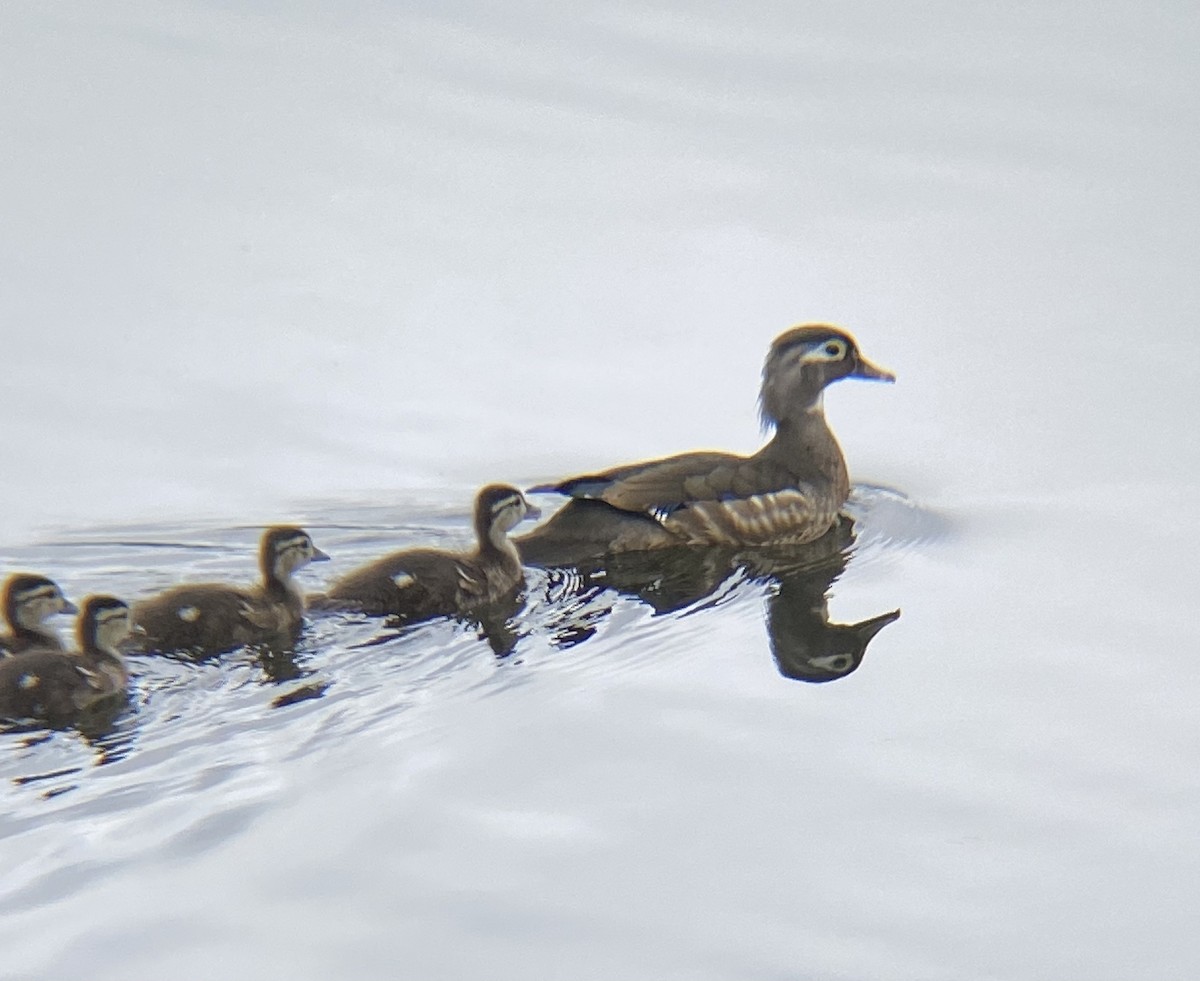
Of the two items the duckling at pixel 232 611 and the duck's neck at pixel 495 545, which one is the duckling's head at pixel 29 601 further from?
the duck's neck at pixel 495 545

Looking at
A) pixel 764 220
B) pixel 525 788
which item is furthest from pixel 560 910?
pixel 764 220

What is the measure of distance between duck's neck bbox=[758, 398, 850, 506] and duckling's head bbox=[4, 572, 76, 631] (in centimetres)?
314

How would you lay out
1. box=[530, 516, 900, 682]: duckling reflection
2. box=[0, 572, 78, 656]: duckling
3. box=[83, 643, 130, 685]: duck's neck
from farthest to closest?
box=[530, 516, 900, 682]: duckling reflection < box=[0, 572, 78, 656]: duckling < box=[83, 643, 130, 685]: duck's neck

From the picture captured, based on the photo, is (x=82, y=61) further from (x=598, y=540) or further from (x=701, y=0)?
(x=598, y=540)

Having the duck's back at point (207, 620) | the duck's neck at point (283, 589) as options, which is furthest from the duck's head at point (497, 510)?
the duck's back at point (207, 620)

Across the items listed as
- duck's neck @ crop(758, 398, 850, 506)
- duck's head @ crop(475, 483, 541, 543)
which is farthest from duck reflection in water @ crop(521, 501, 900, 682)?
duck's head @ crop(475, 483, 541, 543)

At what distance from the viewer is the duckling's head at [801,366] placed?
9.62 metres

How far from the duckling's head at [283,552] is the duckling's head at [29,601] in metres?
0.74

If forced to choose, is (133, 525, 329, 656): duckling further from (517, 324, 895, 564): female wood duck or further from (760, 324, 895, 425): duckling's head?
(760, 324, 895, 425): duckling's head

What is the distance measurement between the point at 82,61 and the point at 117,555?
18.8 feet

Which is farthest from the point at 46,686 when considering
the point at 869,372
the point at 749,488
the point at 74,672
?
the point at 869,372

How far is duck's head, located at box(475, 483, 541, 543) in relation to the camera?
8445 millimetres

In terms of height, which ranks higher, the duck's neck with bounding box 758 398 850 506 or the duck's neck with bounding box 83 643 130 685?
the duck's neck with bounding box 758 398 850 506

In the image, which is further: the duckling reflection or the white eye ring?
the white eye ring
